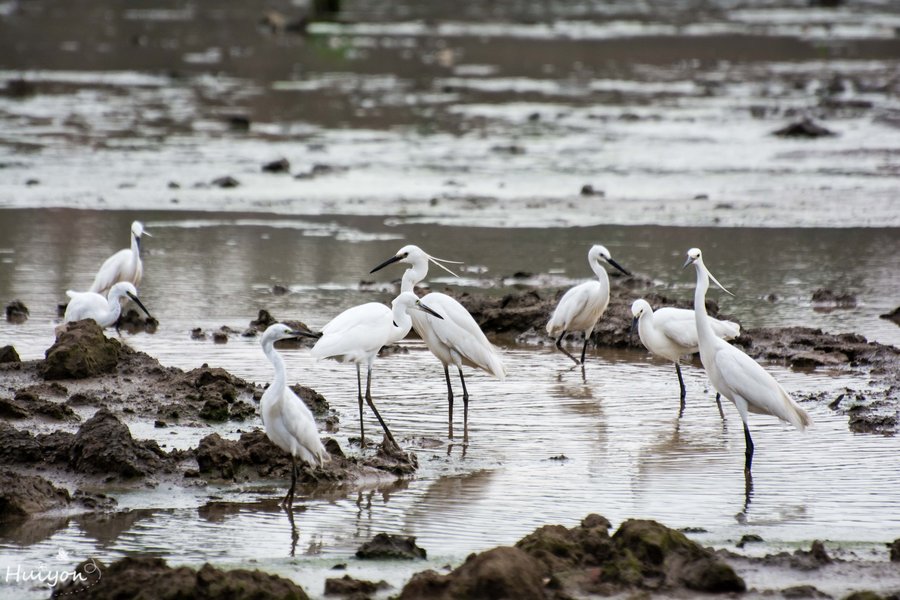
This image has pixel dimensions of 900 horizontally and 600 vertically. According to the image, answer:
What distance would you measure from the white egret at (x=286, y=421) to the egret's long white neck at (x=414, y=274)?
2.65m

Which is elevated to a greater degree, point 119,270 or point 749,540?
point 119,270

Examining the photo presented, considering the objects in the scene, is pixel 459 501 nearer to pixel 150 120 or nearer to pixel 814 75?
pixel 150 120

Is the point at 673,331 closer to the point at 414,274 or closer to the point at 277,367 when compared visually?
the point at 414,274

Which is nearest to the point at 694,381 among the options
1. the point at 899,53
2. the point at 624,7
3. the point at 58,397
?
the point at 58,397

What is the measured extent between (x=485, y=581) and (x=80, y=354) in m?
5.18

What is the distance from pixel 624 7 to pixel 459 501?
57259 millimetres

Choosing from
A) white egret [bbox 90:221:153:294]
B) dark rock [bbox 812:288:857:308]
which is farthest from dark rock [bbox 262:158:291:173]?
dark rock [bbox 812:288:857:308]

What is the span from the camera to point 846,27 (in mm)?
51969

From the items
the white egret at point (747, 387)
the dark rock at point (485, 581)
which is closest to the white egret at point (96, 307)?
the white egret at point (747, 387)

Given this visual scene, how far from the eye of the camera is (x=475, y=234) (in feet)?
54.3

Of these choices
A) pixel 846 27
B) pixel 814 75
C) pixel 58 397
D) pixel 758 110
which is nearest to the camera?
pixel 58 397

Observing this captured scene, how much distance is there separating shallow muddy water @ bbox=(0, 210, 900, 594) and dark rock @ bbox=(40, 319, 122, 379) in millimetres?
892

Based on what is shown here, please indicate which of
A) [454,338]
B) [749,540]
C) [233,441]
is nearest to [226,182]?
[454,338]

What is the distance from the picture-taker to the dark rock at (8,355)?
1026 cm
